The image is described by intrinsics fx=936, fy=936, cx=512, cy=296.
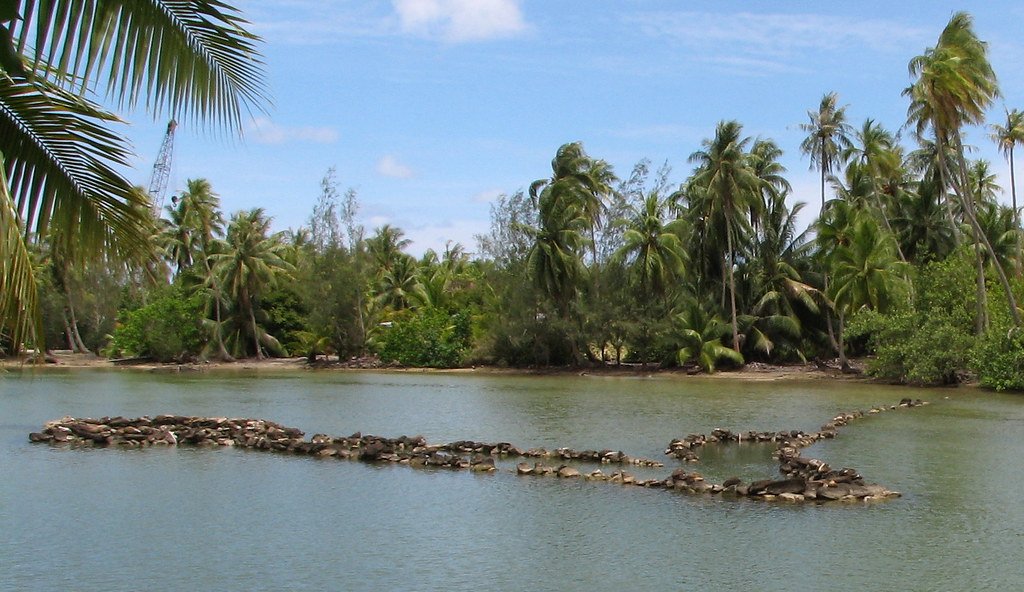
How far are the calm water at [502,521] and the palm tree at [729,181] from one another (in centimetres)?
2254

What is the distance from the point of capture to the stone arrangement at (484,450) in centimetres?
1506

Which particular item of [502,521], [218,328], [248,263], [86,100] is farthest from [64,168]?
[218,328]

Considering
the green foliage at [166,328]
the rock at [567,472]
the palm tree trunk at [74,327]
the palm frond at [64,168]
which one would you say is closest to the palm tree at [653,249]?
the green foliage at [166,328]

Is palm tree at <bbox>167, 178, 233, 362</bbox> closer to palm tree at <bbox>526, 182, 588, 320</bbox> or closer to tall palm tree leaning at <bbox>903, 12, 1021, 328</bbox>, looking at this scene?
palm tree at <bbox>526, 182, 588, 320</bbox>

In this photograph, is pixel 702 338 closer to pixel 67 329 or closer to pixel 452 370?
pixel 452 370

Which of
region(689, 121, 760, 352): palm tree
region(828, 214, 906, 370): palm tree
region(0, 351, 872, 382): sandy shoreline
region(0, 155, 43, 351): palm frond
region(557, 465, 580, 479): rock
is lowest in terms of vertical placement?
region(557, 465, 580, 479): rock

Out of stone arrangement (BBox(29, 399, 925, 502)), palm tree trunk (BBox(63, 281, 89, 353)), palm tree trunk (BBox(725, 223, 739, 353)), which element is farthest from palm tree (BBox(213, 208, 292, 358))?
stone arrangement (BBox(29, 399, 925, 502))

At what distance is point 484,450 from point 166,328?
45.1m

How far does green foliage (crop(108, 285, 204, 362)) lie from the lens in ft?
194

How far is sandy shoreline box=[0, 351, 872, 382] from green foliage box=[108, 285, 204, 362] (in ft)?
4.27

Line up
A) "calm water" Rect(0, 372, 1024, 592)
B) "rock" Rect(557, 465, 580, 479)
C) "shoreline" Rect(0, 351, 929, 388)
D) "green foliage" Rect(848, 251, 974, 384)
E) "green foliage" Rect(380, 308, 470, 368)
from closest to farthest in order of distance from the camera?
"calm water" Rect(0, 372, 1024, 592) → "rock" Rect(557, 465, 580, 479) → "green foliage" Rect(848, 251, 974, 384) → "shoreline" Rect(0, 351, 929, 388) → "green foliage" Rect(380, 308, 470, 368)

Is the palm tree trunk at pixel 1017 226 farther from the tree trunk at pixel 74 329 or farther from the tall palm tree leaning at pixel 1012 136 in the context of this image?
the tree trunk at pixel 74 329

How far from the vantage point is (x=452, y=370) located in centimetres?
5444

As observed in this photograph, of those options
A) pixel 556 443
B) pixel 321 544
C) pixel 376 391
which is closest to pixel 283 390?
pixel 376 391
